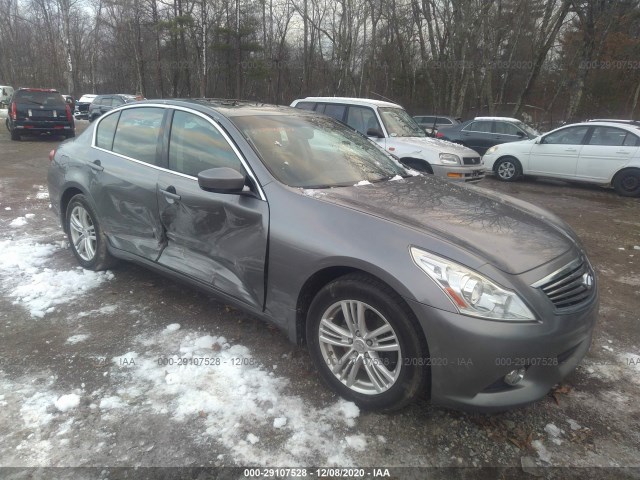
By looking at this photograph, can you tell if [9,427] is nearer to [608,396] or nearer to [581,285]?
[581,285]

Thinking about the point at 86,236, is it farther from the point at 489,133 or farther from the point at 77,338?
the point at 489,133

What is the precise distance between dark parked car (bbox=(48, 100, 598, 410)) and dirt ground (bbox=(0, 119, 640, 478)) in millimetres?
283

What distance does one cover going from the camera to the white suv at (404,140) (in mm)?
7633

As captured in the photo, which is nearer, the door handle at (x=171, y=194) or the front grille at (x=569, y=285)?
the front grille at (x=569, y=285)

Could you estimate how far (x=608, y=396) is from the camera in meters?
2.80

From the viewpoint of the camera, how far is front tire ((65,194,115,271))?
13.7ft

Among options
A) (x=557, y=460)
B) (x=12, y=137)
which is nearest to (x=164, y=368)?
(x=557, y=460)

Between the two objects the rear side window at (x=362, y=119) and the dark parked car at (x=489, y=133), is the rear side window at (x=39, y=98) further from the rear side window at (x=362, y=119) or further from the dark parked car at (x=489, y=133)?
the dark parked car at (x=489, y=133)

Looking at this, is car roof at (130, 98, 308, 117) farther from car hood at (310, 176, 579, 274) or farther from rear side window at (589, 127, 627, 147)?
rear side window at (589, 127, 627, 147)

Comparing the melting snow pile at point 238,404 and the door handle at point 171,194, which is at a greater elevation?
the door handle at point 171,194

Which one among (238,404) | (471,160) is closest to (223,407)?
(238,404)

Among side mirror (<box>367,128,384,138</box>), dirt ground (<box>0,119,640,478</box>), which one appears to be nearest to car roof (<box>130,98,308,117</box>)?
dirt ground (<box>0,119,640,478</box>)

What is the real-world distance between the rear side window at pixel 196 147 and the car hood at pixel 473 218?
831mm

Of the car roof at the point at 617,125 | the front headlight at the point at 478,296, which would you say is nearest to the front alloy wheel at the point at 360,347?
the front headlight at the point at 478,296
